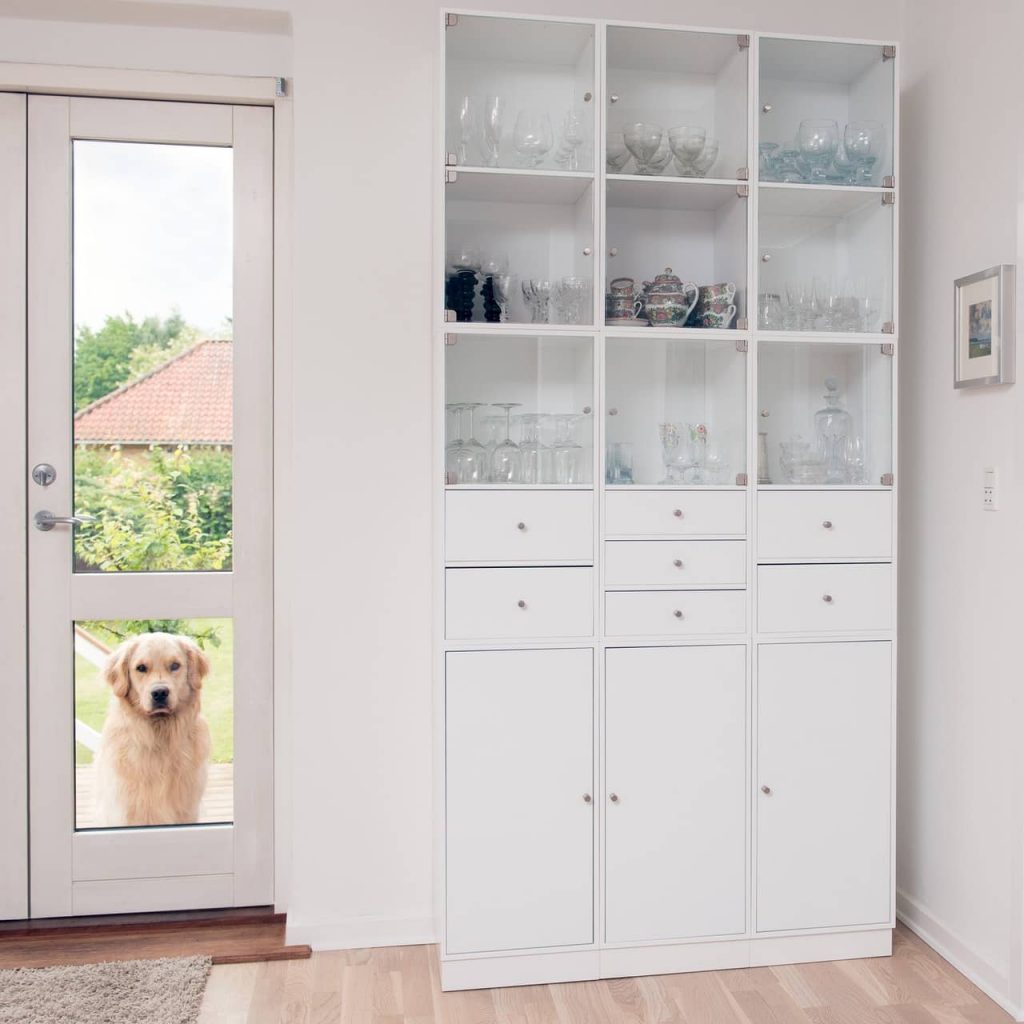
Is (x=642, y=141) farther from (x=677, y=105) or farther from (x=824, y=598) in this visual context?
(x=824, y=598)

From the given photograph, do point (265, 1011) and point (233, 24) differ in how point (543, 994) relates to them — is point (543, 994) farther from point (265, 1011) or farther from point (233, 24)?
point (233, 24)

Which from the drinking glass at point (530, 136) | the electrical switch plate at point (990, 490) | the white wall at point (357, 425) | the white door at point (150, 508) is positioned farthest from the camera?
the white door at point (150, 508)

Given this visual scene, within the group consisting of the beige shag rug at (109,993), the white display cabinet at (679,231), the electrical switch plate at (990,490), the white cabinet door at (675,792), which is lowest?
the beige shag rug at (109,993)

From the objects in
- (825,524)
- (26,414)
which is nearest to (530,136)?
(825,524)

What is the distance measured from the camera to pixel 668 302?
2424 mm

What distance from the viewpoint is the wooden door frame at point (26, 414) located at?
8.29 ft

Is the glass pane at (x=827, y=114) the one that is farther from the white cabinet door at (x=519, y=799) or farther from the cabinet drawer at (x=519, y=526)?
the white cabinet door at (x=519, y=799)

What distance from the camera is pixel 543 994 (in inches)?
90.0

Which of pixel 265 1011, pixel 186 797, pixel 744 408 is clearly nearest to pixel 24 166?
pixel 186 797

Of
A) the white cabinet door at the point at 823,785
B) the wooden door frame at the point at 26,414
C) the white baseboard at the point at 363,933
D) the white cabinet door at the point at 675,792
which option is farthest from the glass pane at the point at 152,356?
the white cabinet door at the point at 823,785

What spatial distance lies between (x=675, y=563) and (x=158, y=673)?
147 cm

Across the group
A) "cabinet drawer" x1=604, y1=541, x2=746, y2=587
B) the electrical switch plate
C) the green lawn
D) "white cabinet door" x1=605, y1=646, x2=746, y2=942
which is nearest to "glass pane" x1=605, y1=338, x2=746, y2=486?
"cabinet drawer" x1=604, y1=541, x2=746, y2=587

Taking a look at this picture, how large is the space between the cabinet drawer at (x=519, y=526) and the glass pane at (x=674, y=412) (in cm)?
14

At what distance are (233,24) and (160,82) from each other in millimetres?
246
